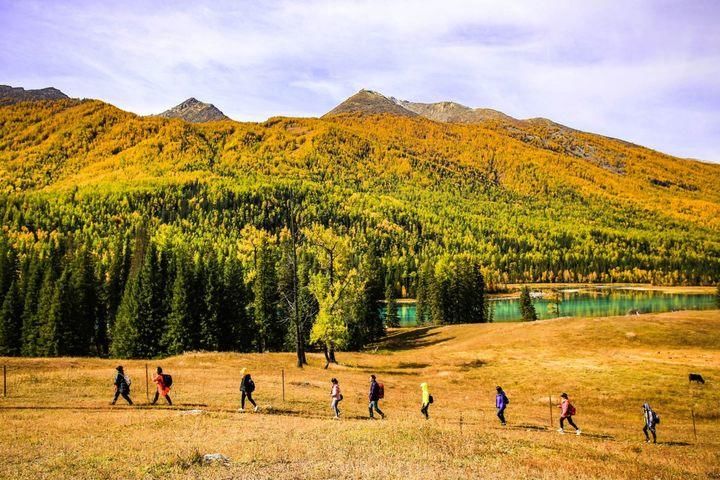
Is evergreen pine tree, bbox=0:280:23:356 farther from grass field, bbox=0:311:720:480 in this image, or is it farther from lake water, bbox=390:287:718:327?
lake water, bbox=390:287:718:327

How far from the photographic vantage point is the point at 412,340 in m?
98.0

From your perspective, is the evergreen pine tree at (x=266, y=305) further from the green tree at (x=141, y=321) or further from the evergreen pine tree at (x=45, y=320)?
the evergreen pine tree at (x=45, y=320)

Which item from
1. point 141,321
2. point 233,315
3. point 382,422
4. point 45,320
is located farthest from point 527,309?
point 382,422

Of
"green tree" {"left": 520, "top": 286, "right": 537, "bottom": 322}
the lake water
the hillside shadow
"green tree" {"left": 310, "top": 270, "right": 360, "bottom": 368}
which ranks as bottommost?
the lake water

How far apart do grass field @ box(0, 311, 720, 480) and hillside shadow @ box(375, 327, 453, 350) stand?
2202 cm

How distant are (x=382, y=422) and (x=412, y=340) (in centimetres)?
7217

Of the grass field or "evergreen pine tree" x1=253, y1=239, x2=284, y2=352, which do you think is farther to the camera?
"evergreen pine tree" x1=253, y1=239, x2=284, y2=352

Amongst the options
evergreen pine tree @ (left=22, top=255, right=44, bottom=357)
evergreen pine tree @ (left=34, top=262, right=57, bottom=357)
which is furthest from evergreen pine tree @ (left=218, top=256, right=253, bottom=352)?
evergreen pine tree @ (left=22, top=255, right=44, bottom=357)

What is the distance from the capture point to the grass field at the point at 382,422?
18.2m

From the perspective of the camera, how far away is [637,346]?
68.6m

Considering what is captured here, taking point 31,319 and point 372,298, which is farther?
point 372,298

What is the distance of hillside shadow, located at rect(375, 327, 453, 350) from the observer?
299 ft

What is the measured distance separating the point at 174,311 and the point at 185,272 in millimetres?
6001

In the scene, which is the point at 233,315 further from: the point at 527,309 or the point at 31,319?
the point at 527,309
